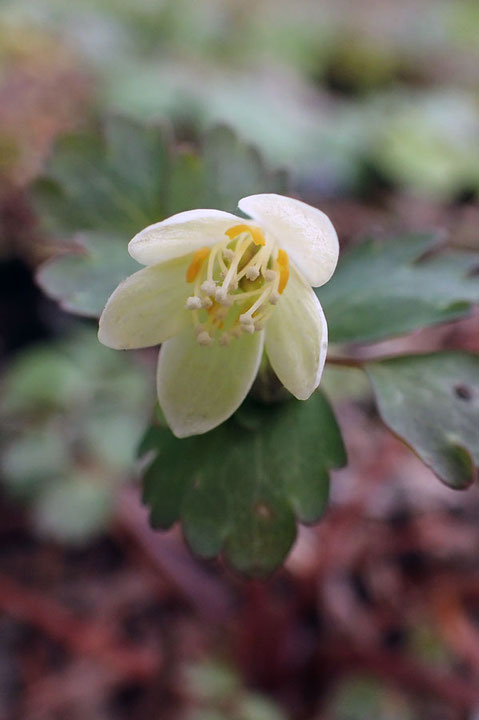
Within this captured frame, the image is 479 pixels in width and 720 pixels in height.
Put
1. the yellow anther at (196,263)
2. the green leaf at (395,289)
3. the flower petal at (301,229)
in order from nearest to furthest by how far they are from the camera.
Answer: the flower petal at (301,229)
the yellow anther at (196,263)
the green leaf at (395,289)

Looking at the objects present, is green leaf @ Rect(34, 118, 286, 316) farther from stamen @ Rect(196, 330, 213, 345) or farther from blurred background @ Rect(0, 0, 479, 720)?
stamen @ Rect(196, 330, 213, 345)

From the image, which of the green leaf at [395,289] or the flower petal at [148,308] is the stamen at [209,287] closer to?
the flower petal at [148,308]

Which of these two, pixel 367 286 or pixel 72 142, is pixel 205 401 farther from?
pixel 72 142

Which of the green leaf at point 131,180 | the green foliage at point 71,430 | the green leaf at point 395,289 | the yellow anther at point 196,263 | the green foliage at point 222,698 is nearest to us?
the yellow anther at point 196,263

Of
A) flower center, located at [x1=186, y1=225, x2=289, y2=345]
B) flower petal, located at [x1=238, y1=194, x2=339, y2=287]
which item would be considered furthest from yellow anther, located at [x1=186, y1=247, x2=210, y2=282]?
flower petal, located at [x1=238, y1=194, x2=339, y2=287]

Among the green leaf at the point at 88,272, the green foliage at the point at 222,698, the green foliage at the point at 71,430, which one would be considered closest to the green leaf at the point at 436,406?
the green leaf at the point at 88,272

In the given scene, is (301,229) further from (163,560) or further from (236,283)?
(163,560)
